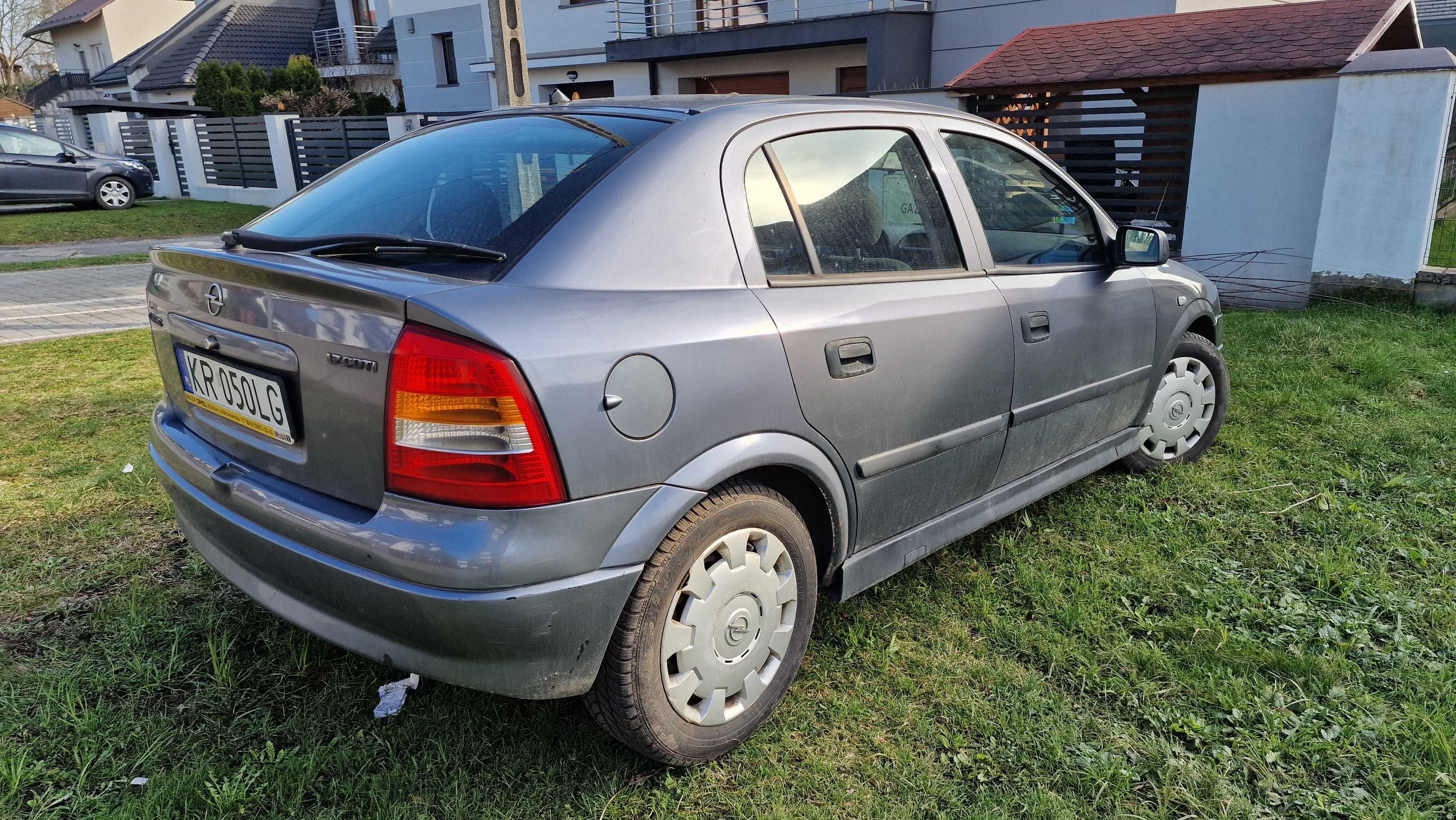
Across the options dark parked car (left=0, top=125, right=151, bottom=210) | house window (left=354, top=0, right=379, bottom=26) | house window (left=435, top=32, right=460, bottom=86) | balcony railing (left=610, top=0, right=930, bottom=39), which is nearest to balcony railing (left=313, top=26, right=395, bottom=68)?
house window (left=354, top=0, right=379, bottom=26)

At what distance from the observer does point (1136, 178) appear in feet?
28.9

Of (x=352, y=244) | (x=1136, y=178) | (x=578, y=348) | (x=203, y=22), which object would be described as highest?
(x=203, y=22)

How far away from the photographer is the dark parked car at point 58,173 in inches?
677

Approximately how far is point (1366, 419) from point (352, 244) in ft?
16.1

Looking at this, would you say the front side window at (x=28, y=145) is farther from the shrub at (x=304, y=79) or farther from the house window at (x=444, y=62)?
the house window at (x=444, y=62)

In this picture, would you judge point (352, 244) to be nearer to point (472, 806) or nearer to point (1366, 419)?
point (472, 806)

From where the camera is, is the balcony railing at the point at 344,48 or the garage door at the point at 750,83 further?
the balcony railing at the point at 344,48

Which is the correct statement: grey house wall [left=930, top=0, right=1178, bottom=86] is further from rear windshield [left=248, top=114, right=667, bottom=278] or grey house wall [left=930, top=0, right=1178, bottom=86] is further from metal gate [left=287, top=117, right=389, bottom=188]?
rear windshield [left=248, top=114, right=667, bottom=278]

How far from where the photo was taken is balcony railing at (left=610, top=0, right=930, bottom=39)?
15.7m

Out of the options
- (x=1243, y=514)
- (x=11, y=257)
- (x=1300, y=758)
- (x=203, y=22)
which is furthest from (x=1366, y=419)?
(x=203, y=22)

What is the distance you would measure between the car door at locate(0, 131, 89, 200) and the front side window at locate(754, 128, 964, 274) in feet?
64.7

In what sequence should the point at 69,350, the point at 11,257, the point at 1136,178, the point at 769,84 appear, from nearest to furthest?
the point at 69,350 < the point at 1136,178 < the point at 11,257 < the point at 769,84

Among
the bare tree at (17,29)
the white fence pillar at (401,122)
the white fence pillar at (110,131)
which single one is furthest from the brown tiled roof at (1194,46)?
the bare tree at (17,29)

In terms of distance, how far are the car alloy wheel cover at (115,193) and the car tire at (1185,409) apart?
65.6ft
